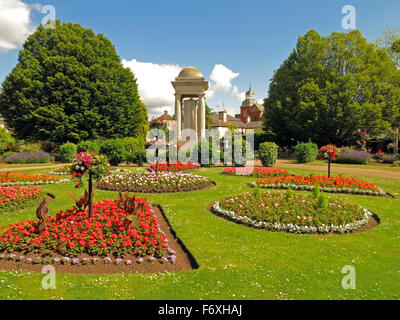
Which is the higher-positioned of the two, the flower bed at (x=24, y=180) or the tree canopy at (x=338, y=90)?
the tree canopy at (x=338, y=90)

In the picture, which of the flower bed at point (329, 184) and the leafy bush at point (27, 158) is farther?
the leafy bush at point (27, 158)

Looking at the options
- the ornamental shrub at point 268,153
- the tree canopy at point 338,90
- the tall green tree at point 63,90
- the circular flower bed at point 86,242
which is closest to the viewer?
the circular flower bed at point 86,242

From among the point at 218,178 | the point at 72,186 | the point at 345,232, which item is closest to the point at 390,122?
the point at 218,178

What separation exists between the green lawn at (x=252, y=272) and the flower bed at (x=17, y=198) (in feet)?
3.09

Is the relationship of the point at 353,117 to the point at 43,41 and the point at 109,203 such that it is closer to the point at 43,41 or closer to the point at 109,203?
the point at 109,203

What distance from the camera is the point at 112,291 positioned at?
3592 millimetres

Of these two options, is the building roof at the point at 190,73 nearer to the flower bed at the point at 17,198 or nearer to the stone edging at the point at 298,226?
the flower bed at the point at 17,198

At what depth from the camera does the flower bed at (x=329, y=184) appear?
10.4 m

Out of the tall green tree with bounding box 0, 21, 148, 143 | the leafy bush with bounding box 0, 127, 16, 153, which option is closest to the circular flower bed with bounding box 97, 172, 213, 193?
the tall green tree with bounding box 0, 21, 148, 143

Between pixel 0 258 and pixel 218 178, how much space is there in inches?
394

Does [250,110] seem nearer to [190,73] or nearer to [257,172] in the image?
[190,73]

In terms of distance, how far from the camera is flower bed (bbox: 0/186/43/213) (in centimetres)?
775

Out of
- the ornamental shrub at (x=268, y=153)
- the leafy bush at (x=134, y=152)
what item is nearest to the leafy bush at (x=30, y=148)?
the leafy bush at (x=134, y=152)

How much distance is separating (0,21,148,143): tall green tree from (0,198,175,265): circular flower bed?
906 inches
